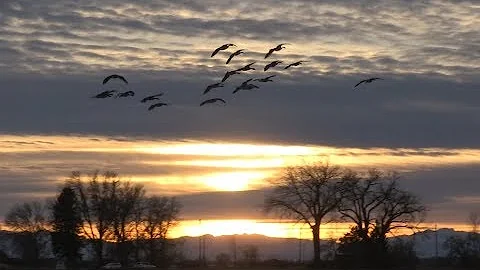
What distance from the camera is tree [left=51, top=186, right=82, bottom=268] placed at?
441 ft

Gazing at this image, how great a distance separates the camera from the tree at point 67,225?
441 ft

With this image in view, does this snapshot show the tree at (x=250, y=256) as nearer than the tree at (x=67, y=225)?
Yes

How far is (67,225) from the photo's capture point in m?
136

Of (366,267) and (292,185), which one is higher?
(292,185)

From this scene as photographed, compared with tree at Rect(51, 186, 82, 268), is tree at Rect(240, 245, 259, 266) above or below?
below

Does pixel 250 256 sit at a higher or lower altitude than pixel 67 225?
lower

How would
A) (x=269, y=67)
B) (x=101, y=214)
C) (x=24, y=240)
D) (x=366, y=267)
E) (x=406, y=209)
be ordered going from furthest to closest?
1. (x=24, y=240)
2. (x=101, y=214)
3. (x=406, y=209)
4. (x=366, y=267)
5. (x=269, y=67)

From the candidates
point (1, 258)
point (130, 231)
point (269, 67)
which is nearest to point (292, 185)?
point (130, 231)

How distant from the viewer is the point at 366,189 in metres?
115

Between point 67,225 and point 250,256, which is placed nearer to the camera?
point 67,225

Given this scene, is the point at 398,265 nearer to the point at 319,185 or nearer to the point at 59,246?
the point at 319,185

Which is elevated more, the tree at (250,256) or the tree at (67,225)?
the tree at (67,225)

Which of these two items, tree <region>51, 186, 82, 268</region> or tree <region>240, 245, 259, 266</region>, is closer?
tree <region>240, 245, 259, 266</region>

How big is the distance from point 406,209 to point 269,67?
2589 inches
